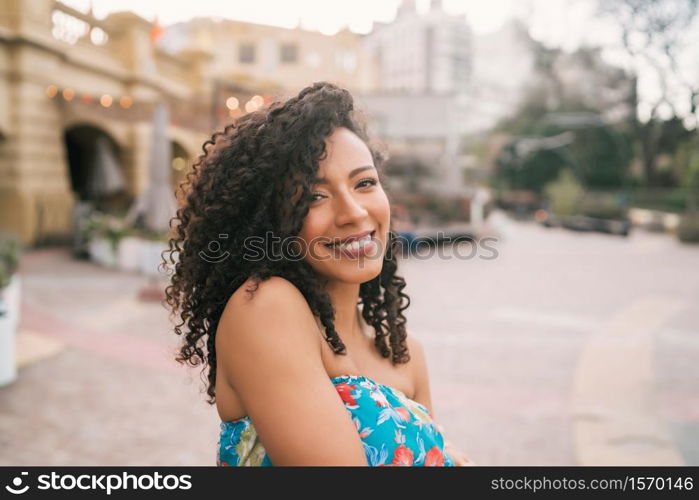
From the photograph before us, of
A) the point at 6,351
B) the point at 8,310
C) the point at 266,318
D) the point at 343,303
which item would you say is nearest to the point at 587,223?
the point at 8,310

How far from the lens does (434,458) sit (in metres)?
1.44

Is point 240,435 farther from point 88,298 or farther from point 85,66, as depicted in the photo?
point 85,66

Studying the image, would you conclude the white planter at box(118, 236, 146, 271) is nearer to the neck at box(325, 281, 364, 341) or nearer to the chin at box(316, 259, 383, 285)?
the neck at box(325, 281, 364, 341)

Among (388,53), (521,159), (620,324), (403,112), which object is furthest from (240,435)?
(388,53)

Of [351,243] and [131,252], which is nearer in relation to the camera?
[351,243]

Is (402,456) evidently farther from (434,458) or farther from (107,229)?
(107,229)

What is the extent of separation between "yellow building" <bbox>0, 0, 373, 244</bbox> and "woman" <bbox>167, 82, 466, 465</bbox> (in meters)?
11.4

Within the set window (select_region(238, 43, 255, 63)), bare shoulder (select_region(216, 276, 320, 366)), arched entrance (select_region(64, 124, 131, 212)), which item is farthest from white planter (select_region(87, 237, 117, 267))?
window (select_region(238, 43, 255, 63))

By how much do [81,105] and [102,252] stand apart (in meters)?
4.97

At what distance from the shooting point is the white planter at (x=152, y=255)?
39.6ft

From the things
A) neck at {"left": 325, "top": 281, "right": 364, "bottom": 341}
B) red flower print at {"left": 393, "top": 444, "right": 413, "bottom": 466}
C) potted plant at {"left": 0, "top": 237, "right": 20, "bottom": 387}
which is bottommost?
potted plant at {"left": 0, "top": 237, "right": 20, "bottom": 387}

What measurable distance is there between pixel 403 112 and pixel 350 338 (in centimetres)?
3093

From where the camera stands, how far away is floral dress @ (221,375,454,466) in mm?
1354

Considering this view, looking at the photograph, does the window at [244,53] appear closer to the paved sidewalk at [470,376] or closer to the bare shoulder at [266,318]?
the paved sidewalk at [470,376]
